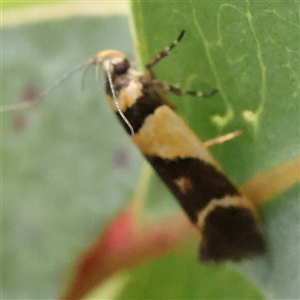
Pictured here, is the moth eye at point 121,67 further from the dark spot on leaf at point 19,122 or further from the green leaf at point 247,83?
the dark spot on leaf at point 19,122

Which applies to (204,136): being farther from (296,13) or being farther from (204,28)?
(296,13)

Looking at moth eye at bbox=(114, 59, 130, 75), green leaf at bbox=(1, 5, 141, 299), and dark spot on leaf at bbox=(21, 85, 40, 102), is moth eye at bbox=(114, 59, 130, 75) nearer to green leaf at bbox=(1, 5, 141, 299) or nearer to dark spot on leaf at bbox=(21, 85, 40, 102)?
green leaf at bbox=(1, 5, 141, 299)

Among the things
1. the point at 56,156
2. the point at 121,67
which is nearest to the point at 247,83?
the point at 121,67

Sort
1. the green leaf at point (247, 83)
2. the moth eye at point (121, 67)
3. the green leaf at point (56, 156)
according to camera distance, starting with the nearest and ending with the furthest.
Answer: the green leaf at point (247, 83)
the moth eye at point (121, 67)
the green leaf at point (56, 156)

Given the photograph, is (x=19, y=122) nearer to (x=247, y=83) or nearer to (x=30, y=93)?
(x=30, y=93)

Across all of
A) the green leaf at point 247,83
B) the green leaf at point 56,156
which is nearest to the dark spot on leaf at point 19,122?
the green leaf at point 56,156
